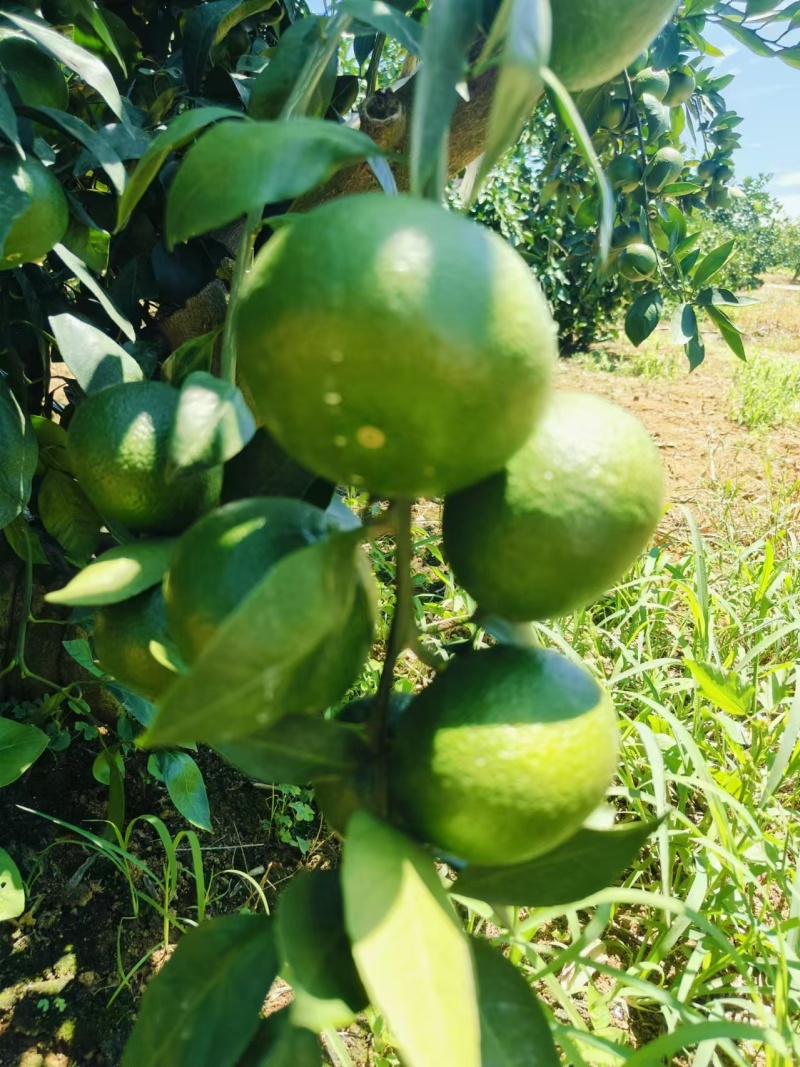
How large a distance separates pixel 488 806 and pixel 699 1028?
1.73ft

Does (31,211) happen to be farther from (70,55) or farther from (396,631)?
(396,631)

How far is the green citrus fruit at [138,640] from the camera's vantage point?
0.49 meters

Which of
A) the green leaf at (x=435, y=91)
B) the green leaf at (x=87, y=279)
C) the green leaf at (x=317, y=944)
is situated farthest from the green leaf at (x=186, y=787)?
the green leaf at (x=435, y=91)

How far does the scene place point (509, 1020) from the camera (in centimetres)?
41

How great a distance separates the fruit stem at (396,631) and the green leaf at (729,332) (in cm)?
65

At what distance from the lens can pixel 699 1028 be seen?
728 millimetres

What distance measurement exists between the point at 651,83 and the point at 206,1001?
122cm

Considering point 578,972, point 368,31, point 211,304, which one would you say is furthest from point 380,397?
point 578,972

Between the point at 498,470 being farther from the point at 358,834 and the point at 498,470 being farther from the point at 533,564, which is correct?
the point at 358,834

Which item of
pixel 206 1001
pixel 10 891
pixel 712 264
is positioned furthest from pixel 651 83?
pixel 10 891

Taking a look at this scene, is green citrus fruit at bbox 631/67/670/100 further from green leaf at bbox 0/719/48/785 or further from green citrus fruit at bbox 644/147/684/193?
green leaf at bbox 0/719/48/785

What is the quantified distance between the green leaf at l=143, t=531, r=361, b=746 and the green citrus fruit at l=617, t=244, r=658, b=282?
2.83 feet

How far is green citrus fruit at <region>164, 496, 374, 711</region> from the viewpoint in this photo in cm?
37

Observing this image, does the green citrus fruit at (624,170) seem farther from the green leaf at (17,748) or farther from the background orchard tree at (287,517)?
the green leaf at (17,748)
